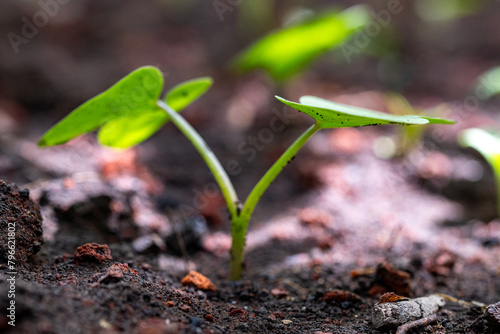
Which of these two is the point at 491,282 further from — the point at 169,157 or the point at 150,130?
the point at 169,157

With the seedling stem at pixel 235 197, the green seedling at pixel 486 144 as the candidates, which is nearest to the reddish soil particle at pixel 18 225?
the seedling stem at pixel 235 197

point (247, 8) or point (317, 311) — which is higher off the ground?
point (247, 8)

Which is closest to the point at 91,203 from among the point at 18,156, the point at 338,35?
the point at 18,156

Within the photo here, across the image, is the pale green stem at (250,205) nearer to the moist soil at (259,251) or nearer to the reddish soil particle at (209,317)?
the moist soil at (259,251)

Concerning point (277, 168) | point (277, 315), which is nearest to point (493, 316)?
point (277, 315)

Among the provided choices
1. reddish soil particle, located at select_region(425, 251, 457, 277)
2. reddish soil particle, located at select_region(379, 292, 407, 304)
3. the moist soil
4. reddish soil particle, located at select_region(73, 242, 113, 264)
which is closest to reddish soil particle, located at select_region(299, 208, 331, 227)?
the moist soil
